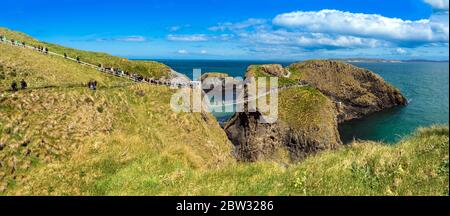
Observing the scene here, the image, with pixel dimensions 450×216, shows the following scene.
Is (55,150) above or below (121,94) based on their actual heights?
below

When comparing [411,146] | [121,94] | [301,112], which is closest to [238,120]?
[301,112]

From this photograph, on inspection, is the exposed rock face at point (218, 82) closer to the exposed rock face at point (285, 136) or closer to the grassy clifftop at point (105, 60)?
the exposed rock face at point (285, 136)

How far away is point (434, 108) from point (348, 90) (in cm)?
2663

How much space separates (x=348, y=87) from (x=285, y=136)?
6260 cm

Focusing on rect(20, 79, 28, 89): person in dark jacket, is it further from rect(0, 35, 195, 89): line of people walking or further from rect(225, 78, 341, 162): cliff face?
rect(225, 78, 341, 162): cliff face

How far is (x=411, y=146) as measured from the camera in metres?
14.6

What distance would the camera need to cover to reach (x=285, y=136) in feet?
225

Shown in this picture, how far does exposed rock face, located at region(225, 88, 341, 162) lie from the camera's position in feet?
220

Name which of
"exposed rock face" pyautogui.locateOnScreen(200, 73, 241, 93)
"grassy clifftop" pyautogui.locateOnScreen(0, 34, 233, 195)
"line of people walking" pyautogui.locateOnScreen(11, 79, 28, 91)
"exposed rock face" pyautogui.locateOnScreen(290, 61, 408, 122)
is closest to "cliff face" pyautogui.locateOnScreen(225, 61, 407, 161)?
"grassy clifftop" pyautogui.locateOnScreen(0, 34, 233, 195)

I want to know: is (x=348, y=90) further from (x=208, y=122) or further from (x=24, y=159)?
Answer: (x=24, y=159)

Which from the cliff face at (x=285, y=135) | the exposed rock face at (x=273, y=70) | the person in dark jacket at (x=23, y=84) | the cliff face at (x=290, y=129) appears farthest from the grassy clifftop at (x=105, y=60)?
the exposed rock face at (x=273, y=70)

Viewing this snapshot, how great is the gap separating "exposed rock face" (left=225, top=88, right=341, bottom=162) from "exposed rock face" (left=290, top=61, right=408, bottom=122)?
154 feet
